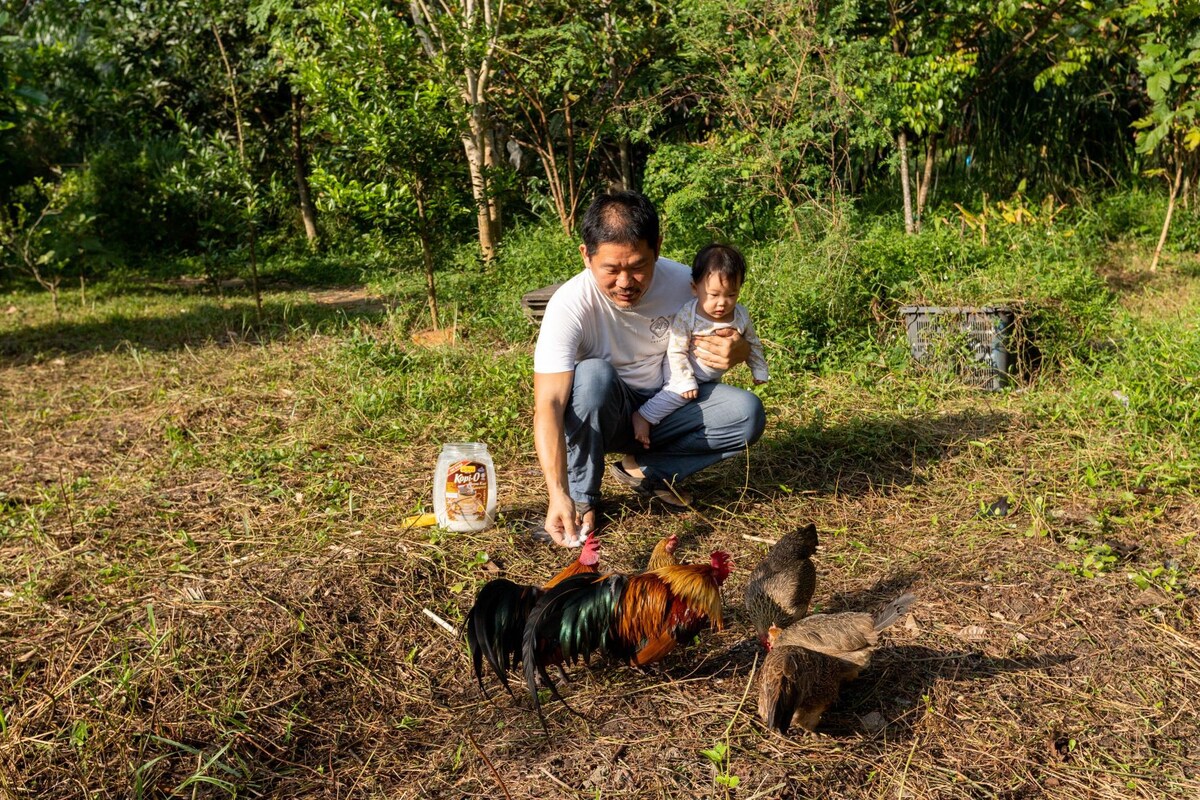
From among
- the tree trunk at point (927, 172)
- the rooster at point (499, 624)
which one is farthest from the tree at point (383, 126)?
the rooster at point (499, 624)

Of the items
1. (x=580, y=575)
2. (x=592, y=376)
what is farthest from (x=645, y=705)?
(x=592, y=376)

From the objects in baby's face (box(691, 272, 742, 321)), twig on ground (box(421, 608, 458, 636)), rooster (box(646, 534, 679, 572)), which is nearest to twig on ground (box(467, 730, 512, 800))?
twig on ground (box(421, 608, 458, 636))

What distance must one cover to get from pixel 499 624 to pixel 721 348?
57.6 inches

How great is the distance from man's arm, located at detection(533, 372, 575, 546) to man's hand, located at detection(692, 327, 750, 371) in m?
0.52

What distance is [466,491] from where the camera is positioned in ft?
11.8

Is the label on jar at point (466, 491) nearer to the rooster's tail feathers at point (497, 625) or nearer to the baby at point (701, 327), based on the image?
the baby at point (701, 327)

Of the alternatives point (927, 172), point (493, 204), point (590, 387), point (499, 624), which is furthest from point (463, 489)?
point (927, 172)

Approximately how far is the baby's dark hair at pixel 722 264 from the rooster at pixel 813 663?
1.37 m

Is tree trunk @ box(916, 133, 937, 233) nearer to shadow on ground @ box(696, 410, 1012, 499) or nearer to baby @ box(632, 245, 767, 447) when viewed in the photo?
shadow on ground @ box(696, 410, 1012, 499)

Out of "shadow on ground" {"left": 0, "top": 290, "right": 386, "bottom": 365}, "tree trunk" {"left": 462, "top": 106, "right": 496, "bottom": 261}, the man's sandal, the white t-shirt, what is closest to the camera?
the white t-shirt

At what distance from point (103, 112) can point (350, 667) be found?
12200 mm

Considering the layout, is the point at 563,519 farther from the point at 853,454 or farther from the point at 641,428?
the point at 853,454

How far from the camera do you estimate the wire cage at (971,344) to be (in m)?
5.14

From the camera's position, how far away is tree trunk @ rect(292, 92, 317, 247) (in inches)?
441
